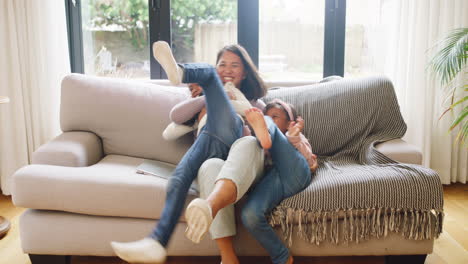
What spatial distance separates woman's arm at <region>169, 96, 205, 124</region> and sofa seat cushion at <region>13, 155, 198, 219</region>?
1.17 feet

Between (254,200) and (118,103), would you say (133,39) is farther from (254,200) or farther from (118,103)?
(254,200)

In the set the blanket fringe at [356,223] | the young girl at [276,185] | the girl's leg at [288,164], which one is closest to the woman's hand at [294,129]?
the young girl at [276,185]

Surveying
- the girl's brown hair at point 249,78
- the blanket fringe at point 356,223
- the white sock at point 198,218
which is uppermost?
the girl's brown hair at point 249,78

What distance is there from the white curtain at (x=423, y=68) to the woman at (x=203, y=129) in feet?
4.48

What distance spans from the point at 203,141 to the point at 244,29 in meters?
1.60

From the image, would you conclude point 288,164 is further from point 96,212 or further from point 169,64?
point 96,212

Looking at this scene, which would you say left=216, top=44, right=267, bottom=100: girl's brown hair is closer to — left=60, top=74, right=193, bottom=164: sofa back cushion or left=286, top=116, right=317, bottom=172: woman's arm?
left=286, top=116, right=317, bottom=172: woman's arm

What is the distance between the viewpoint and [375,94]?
246 cm

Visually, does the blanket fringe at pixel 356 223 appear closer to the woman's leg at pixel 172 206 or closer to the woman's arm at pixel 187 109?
the woman's leg at pixel 172 206

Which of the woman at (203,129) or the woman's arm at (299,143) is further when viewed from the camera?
the woman's arm at (299,143)

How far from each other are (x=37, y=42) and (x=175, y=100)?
1.20 meters

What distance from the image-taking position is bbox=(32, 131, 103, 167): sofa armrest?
218 centimetres

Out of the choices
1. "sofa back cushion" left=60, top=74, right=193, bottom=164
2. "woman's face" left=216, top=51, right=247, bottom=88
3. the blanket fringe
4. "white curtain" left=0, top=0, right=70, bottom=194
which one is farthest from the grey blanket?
"white curtain" left=0, top=0, right=70, bottom=194

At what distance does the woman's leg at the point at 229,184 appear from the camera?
1.60 m
